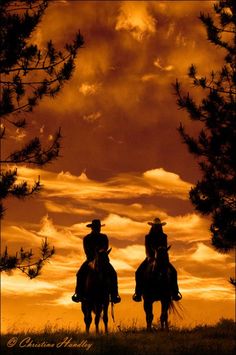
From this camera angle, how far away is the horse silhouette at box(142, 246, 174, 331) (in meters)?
16.7

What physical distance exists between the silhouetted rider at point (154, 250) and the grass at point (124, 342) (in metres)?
1.14

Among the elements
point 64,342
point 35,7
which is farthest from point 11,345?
point 35,7

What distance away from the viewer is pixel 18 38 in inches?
592

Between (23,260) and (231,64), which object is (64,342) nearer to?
(23,260)

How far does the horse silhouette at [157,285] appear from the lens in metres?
16.7

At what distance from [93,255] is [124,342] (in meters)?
3.00

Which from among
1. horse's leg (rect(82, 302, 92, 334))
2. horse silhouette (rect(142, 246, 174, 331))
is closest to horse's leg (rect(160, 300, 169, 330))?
horse silhouette (rect(142, 246, 174, 331))

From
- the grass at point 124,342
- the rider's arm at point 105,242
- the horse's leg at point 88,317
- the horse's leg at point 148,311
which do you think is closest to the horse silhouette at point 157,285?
the horse's leg at point 148,311

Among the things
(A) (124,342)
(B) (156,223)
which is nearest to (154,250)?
(B) (156,223)

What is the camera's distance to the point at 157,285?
55.7 feet

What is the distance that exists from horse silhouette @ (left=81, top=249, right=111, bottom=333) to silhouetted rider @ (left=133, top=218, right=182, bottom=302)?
4.92 ft

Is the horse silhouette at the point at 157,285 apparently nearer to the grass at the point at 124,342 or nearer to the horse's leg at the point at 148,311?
the horse's leg at the point at 148,311

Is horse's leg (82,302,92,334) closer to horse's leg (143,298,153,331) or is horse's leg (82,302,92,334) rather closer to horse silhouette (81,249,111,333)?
horse silhouette (81,249,111,333)

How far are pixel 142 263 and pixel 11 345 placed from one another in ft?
17.4
